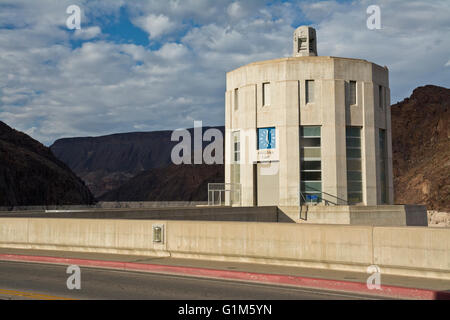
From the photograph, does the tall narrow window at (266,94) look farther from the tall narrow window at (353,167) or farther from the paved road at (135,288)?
the paved road at (135,288)

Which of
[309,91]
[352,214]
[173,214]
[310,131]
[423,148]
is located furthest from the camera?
[423,148]

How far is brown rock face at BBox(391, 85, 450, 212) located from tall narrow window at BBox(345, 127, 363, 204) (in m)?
80.4

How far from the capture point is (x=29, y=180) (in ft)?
322

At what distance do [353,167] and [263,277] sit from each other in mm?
22398

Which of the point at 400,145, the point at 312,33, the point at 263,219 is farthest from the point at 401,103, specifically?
the point at 263,219

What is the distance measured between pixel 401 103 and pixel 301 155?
432 feet

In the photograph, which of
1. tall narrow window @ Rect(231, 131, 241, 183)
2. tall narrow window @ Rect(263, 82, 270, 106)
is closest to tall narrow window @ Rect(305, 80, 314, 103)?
tall narrow window @ Rect(263, 82, 270, 106)

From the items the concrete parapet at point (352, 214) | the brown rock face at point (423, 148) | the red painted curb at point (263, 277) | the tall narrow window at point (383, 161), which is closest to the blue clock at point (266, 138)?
the concrete parapet at point (352, 214)

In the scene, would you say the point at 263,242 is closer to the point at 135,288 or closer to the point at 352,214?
the point at 135,288

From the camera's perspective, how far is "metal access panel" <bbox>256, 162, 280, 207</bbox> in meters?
34.0

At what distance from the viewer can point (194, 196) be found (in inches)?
6378

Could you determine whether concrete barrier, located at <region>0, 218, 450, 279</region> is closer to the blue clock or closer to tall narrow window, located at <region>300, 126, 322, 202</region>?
the blue clock

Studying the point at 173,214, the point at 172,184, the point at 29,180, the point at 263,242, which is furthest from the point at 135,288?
the point at 172,184

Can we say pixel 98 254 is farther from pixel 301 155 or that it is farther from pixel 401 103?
pixel 401 103
